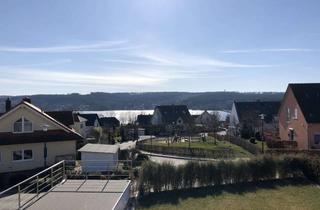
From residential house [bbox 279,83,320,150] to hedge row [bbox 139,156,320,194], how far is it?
1395cm

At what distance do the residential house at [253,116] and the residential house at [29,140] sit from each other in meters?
37.8

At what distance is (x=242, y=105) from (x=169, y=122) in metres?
18.6

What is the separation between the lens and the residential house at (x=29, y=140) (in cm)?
3272

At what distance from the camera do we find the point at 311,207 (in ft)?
67.1

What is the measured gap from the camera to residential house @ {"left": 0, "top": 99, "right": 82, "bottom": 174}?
32.7 meters

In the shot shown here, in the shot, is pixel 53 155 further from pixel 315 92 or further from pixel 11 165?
pixel 315 92

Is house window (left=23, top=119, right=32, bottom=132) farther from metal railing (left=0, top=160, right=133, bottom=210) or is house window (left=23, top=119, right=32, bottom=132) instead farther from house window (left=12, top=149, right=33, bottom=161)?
metal railing (left=0, top=160, right=133, bottom=210)

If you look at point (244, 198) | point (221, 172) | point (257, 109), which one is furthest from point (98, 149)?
point (257, 109)

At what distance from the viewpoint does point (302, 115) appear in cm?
4125

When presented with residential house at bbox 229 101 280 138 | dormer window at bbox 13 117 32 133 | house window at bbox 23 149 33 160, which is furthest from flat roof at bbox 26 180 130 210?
residential house at bbox 229 101 280 138

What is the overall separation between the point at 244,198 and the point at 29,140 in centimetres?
1892

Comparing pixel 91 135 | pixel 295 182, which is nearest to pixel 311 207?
pixel 295 182

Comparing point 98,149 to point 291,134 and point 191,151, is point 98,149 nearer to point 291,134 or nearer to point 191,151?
point 191,151

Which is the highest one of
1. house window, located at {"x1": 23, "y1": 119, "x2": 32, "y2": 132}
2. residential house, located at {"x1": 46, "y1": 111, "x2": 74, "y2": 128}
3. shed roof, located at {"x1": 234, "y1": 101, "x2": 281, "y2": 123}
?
shed roof, located at {"x1": 234, "y1": 101, "x2": 281, "y2": 123}
